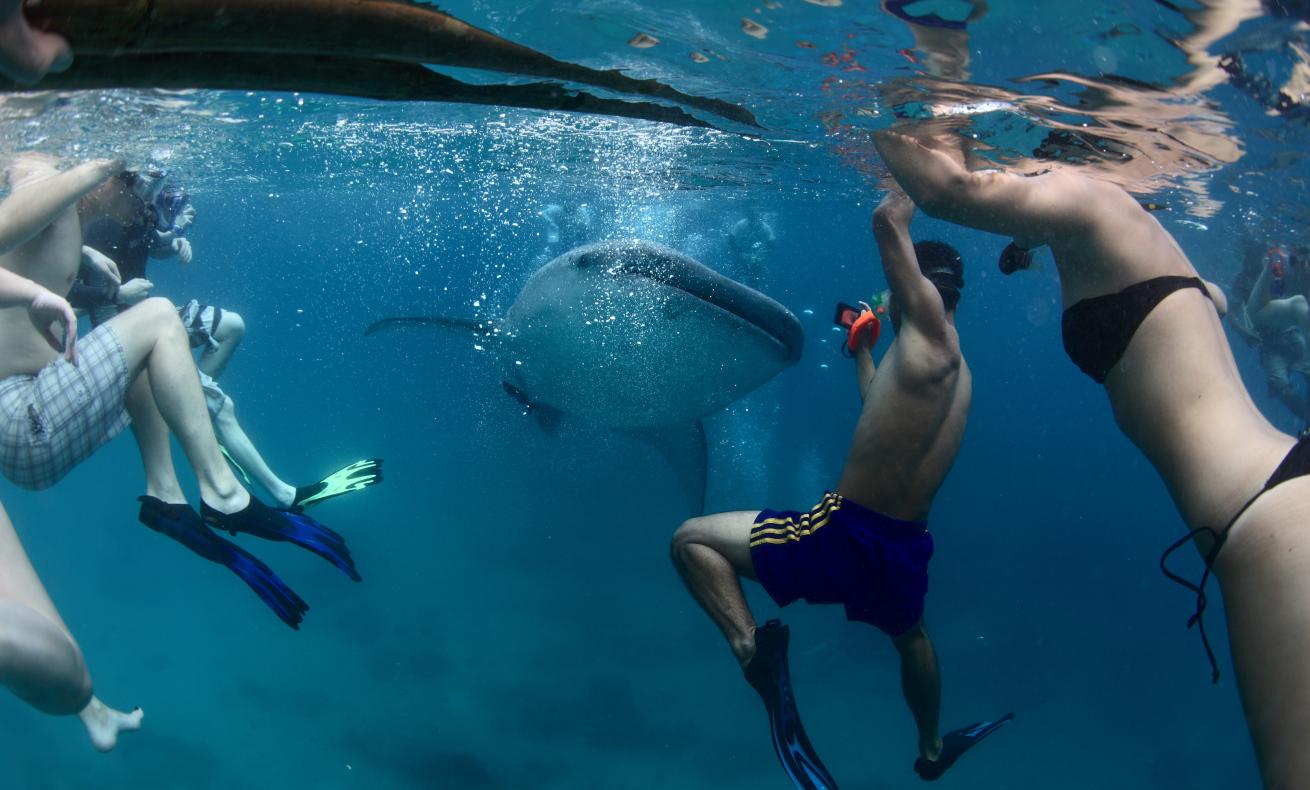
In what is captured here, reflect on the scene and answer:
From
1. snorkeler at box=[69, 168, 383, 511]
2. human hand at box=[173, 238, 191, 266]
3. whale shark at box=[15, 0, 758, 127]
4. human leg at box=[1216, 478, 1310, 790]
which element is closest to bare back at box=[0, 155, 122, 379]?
snorkeler at box=[69, 168, 383, 511]

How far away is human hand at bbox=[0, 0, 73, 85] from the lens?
112 cm

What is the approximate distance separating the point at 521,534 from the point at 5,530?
64.8 ft

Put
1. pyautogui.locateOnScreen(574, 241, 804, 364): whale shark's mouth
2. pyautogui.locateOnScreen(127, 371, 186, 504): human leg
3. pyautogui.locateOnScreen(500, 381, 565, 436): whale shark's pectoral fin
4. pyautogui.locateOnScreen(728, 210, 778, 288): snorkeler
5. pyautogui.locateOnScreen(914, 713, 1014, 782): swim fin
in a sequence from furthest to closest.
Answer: pyautogui.locateOnScreen(728, 210, 778, 288): snorkeler < pyautogui.locateOnScreen(500, 381, 565, 436): whale shark's pectoral fin < pyautogui.locateOnScreen(574, 241, 804, 364): whale shark's mouth < pyautogui.locateOnScreen(914, 713, 1014, 782): swim fin < pyautogui.locateOnScreen(127, 371, 186, 504): human leg

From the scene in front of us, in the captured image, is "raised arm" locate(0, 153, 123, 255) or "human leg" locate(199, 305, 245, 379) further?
"human leg" locate(199, 305, 245, 379)

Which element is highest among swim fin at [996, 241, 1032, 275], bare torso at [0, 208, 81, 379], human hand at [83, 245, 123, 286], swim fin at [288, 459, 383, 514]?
swim fin at [996, 241, 1032, 275]

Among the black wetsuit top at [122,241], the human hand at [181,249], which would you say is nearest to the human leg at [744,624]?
the black wetsuit top at [122,241]

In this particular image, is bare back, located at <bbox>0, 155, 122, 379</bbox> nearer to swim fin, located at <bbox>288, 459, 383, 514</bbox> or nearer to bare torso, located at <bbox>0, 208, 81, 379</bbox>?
bare torso, located at <bbox>0, 208, 81, 379</bbox>

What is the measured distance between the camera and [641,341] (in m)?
8.80

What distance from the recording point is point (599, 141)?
11.8 m

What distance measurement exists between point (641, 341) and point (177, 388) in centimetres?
512

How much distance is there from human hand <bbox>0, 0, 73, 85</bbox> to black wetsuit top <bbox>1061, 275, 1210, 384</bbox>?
3839 millimetres

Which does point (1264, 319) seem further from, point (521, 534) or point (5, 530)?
point (521, 534)

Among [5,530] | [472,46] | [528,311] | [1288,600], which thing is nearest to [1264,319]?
[528,311]

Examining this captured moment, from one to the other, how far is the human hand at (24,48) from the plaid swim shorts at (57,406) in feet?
13.1
